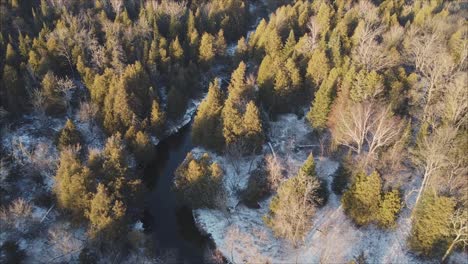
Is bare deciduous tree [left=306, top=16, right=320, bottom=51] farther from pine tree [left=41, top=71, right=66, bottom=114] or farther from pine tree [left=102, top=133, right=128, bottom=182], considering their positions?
pine tree [left=41, top=71, right=66, bottom=114]

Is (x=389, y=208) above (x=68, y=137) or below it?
above

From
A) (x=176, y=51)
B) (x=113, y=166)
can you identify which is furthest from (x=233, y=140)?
(x=176, y=51)

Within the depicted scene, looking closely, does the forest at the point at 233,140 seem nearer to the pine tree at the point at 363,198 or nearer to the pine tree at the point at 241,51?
the pine tree at the point at 363,198

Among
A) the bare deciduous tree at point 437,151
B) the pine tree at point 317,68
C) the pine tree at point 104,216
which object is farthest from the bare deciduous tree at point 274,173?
the pine tree at point 317,68

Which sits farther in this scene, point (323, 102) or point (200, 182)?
point (323, 102)

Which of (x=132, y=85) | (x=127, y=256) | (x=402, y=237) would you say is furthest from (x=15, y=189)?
(x=402, y=237)

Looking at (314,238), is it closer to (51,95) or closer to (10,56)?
(51,95)

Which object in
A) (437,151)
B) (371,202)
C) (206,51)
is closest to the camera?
(437,151)

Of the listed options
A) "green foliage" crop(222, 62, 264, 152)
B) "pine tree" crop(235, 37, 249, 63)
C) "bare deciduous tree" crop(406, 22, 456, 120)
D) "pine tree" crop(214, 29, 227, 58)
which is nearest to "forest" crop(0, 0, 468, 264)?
"green foliage" crop(222, 62, 264, 152)
